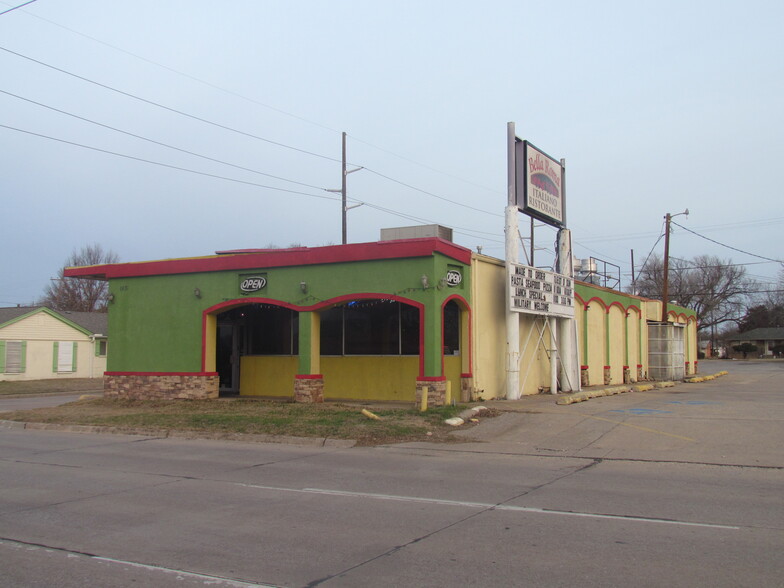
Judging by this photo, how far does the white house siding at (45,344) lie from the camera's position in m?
40.4

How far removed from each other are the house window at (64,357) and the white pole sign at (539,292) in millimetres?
32460

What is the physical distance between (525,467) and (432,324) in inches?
294

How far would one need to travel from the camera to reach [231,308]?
2198 cm

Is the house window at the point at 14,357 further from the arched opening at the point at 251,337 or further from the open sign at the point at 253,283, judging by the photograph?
the open sign at the point at 253,283

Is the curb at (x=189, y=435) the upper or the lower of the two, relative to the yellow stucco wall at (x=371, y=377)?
lower

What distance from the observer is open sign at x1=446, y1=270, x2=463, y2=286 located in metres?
18.8

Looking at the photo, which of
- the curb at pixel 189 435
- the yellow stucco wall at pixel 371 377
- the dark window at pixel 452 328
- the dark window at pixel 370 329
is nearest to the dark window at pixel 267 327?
the dark window at pixel 370 329

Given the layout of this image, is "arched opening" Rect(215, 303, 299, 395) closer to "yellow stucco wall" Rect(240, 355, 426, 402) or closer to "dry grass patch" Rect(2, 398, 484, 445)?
"yellow stucco wall" Rect(240, 355, 426, 402)

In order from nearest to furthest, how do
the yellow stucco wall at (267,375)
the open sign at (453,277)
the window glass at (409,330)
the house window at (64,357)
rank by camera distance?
1. the open sign at (453,277)
2. the window glass at (409,330)
3. the yellow stucco wall at (267,375)
4. the house window at (64,357)

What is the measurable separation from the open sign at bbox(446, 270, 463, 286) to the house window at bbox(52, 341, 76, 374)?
32302mm

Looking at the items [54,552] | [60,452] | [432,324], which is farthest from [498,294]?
[54,552]

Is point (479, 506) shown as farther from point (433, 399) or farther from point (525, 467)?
point (433, 399)

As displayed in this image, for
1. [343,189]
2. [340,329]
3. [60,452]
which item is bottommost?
[60,452]

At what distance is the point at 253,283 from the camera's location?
20.8 meters
